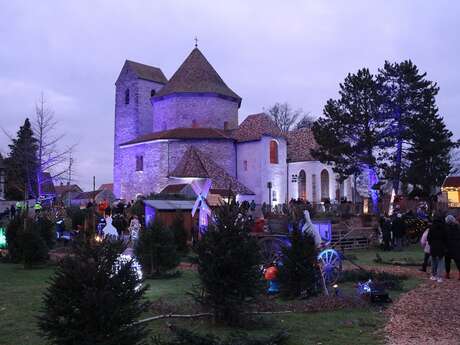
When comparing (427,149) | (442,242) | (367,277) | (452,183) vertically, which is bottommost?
(367,277)

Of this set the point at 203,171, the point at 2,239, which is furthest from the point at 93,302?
the point at 203,171

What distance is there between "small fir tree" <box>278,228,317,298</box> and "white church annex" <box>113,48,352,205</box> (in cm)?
2954

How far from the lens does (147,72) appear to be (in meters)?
54.8

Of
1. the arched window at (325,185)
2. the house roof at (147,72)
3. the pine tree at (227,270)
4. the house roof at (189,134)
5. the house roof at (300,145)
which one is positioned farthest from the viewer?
the house roof at (147,72)

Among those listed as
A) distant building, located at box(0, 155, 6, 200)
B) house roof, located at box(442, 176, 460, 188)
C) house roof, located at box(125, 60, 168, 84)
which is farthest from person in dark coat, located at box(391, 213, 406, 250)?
distant building, located at box(0, 155, 6, 200)

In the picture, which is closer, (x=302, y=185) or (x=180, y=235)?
(x=180, y=235)

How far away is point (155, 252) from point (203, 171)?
1079 inches

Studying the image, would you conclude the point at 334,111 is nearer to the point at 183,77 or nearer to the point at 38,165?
the point at 183,77

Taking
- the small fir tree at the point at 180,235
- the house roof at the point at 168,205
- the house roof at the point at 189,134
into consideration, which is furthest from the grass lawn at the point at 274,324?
the house roof at the point at 189,134

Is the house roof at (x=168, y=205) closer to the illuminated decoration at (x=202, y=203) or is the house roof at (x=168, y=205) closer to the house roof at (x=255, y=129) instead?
the illuminated decoration at (x=202, y=203)

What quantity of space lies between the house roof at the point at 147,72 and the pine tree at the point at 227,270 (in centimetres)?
4732

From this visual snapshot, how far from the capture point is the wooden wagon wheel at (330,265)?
10.8 m

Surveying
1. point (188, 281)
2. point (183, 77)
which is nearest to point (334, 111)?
point (183, 77)

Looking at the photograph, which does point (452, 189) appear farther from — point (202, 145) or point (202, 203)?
point (202, 203)
